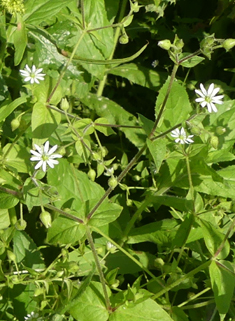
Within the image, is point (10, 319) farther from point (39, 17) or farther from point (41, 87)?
point (39, 17)

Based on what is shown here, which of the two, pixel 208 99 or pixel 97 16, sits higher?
pixel 97 16

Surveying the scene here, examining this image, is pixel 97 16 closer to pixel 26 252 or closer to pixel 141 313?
pixel 26 252

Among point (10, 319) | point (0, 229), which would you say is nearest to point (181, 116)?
point (0, 229)

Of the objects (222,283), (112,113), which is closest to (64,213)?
(222,283)

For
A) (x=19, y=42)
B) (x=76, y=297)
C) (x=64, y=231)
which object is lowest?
(x=76, y=297)

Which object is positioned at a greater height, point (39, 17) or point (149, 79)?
point (39, 17)
